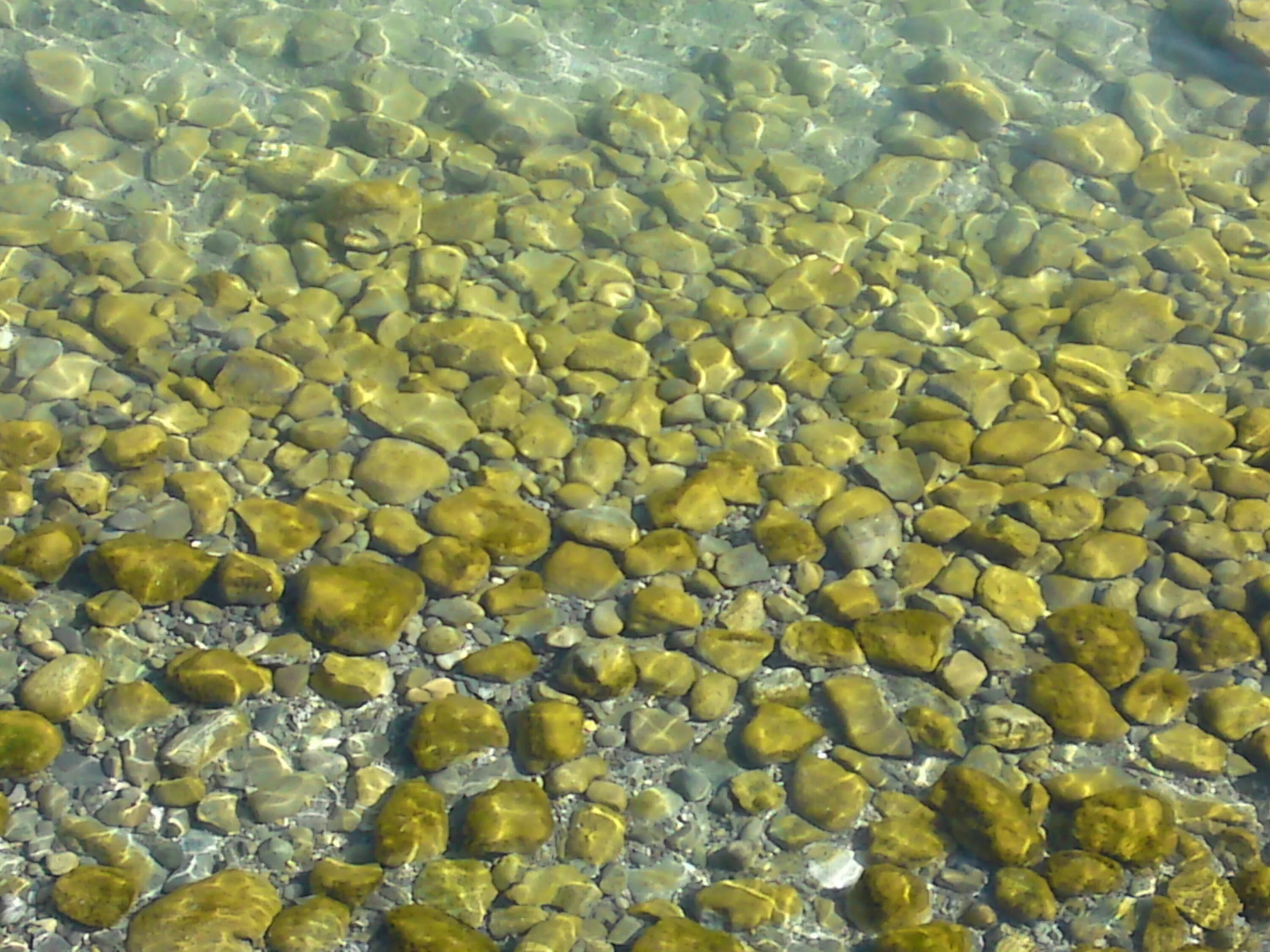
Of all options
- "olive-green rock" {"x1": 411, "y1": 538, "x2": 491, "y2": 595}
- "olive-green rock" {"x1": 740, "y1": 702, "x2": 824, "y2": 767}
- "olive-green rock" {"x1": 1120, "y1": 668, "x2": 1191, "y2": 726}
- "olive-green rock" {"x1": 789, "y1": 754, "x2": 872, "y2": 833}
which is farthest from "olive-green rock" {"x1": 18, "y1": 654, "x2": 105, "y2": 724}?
"olive-green rock" {"x1": 1120, "y1": 668, "x2": 1191, "y2": 726}

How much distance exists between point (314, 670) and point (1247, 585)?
10.5 ft

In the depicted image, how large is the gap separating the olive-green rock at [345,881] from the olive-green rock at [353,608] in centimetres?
71

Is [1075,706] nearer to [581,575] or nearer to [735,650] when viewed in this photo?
[735,650]

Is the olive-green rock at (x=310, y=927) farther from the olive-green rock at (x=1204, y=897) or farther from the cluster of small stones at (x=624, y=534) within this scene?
the olive-green rock at (x=1204, y=897)

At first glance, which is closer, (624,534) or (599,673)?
(599,673)

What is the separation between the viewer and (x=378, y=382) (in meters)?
4.58

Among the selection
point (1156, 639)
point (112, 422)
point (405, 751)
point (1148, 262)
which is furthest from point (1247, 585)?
point (112, 422)

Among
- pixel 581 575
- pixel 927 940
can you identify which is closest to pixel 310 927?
pixel 581 575

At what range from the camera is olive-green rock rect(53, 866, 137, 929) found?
9.81ft

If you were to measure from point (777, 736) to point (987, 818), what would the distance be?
0.64 metres

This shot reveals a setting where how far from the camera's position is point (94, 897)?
2998mm

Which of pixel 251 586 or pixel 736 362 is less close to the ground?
pixel 736 362

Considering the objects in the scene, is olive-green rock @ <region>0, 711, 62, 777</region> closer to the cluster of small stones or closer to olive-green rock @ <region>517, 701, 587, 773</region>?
the cluster of small stones

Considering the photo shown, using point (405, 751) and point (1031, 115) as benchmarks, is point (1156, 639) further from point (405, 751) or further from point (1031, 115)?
point (1031, 115)
